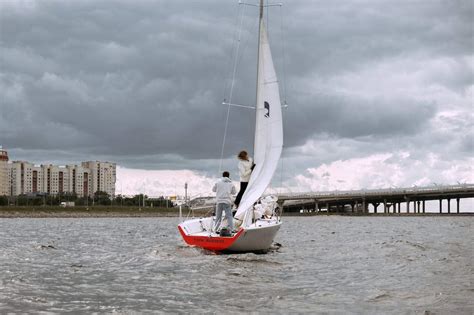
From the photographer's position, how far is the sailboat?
26.2 metres

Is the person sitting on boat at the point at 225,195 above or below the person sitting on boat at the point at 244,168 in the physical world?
below

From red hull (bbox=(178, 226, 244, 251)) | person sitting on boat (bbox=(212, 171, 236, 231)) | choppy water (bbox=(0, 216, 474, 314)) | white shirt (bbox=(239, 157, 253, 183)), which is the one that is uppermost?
white shirt (bbox=(239, 157, 253, 183))

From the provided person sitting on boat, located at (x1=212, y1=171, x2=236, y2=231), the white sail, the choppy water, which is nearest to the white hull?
the choppy water

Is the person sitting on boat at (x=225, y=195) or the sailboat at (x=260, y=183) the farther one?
the person sitting on boat at (x=225, y=195)

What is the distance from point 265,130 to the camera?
29219 mm

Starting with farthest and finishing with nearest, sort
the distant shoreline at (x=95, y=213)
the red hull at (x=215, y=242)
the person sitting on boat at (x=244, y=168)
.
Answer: the distant shoreline at (x=95, y=213), the person sitting on boat at (x=244, y=168), the red hull at (x=215, y=242)

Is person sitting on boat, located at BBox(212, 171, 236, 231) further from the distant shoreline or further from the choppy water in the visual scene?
the distant shoreline

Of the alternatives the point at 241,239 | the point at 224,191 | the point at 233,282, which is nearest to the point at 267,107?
the point at 224,191

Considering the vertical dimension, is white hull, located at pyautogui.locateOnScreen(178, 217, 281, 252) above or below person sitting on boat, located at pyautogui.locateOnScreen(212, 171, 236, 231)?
below

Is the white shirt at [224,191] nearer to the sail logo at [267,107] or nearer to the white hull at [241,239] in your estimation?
the white hull at [241,239]

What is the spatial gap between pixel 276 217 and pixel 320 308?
709 inches

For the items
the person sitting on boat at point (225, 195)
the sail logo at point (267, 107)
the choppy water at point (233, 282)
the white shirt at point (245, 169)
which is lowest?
the choppy water at point (233, 282)

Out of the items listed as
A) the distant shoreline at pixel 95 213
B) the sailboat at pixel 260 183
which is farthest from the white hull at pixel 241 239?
the distant shoreline at pixel 95 213

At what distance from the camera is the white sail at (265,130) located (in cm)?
2781
